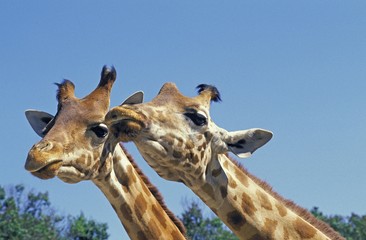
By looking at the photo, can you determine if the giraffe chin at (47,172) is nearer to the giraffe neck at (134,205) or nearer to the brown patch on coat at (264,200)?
the giraffe neck at (134,205)

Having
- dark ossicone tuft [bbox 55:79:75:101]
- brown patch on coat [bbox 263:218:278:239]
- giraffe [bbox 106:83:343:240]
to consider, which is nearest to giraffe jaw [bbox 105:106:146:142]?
giraffe [bbox 106:83:343:240]

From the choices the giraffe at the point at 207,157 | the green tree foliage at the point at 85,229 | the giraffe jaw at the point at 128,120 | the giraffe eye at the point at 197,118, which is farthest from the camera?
the green tree foliage at the point at 85,229

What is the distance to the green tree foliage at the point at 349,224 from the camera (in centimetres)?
3623

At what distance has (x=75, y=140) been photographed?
10039 mm

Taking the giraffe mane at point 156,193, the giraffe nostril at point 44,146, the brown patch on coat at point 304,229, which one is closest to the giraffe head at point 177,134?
the giraffe nostril at point 44,146

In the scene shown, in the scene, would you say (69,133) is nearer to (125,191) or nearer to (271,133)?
(125,191)

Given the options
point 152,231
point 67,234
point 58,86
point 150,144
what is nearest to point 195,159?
point 150,144

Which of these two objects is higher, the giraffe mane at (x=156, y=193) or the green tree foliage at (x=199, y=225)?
the green tree foliage at (x=199, y=225)

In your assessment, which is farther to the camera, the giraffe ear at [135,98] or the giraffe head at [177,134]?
the giraffe ear at [135,98]

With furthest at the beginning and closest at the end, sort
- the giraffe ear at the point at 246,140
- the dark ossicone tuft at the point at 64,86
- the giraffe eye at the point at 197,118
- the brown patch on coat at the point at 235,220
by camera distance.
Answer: the dark ossicone tuft at the point at 64,86 < the giraffe ear at the point at 246,140 < the giraffe eye at the point at 197,118 < the brown patch on coat at the point at 235,220

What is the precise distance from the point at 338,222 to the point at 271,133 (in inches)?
1122

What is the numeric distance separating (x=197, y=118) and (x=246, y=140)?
1.73 feet

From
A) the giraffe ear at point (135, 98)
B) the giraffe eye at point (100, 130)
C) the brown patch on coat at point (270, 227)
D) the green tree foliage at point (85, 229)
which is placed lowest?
the brown patch on coat at point (270, 227)

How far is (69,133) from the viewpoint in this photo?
10.0 metres
